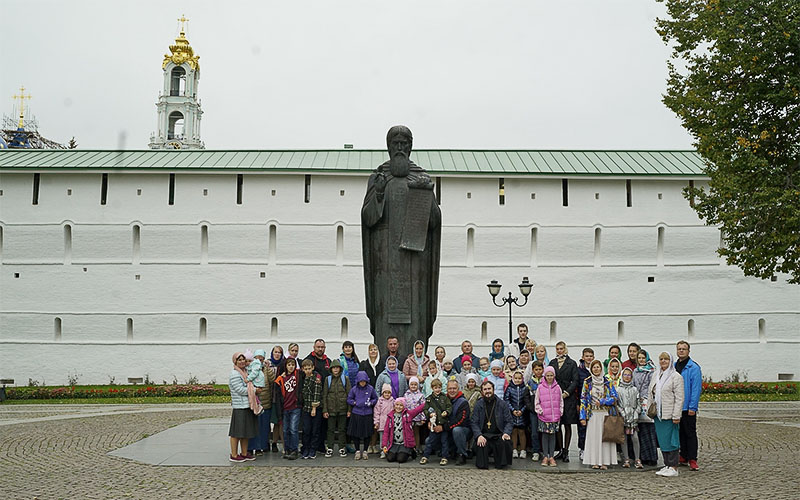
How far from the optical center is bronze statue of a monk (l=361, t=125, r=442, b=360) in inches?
369

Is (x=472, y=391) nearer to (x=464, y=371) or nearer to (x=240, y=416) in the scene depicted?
(x=464, y=371)

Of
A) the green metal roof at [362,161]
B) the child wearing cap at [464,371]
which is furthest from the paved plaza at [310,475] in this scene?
the green metal roof at [362,161]

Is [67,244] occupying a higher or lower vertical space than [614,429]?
higher

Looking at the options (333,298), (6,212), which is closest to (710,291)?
(333,298)

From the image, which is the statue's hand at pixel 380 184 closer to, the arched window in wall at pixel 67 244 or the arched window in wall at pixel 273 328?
the arched window in wall at pixel 273 328

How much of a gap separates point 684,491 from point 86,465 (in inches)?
277

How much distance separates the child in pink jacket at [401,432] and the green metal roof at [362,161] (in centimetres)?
2138

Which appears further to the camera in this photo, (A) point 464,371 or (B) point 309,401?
(A) point 464,371

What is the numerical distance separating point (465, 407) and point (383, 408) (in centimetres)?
101

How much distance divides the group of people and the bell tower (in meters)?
54.3

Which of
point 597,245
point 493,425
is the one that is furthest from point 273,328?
point 493,425

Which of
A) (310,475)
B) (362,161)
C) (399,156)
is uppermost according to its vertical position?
(362,161)

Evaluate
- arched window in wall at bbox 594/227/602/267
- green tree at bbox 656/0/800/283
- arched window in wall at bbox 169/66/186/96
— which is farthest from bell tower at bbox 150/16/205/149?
green tree at bbox 656/0/800/283

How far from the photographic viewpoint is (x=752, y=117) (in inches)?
637
